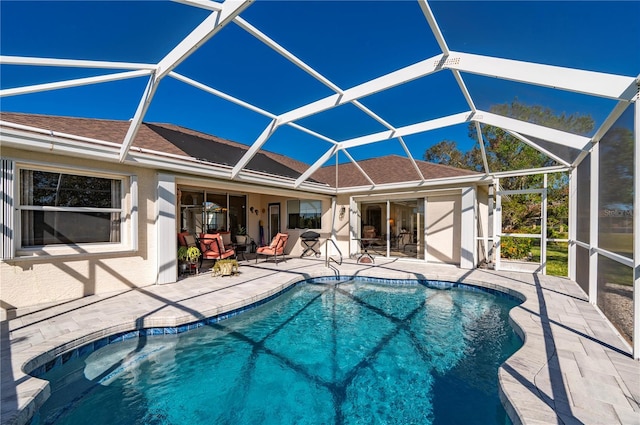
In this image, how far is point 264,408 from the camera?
10.3ft

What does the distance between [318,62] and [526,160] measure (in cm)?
1029

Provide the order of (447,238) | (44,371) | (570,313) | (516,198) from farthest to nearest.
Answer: (516,198), (447,238), (570,313), (44,371)

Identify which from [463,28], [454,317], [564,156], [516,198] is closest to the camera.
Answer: [463,28]

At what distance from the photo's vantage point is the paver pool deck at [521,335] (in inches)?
101

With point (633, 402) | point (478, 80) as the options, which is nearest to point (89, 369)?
point (633, 402)

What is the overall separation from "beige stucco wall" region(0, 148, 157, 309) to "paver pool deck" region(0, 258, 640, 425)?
12.6 inches

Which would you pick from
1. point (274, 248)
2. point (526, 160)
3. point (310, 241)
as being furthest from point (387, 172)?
point (274, 248)

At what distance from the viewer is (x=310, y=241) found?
13.0 metres

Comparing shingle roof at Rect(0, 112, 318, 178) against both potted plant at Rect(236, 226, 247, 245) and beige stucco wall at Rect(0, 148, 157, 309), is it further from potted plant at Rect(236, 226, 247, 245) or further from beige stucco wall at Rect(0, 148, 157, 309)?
potted plant at Rect(236, 226, 247, 245)

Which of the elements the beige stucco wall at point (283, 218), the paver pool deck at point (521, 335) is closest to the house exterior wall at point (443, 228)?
the paver pool deck at point (521, 335)

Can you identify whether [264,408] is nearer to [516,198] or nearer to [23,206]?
[23,206]

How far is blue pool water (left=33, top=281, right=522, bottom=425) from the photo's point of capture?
303 centimetres

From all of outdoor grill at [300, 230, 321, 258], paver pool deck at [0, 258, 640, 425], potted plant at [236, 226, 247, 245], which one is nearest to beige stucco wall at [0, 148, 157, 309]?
paver pool deck at [0, 258, 640, 425]

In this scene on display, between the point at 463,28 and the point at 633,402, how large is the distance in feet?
15.4
